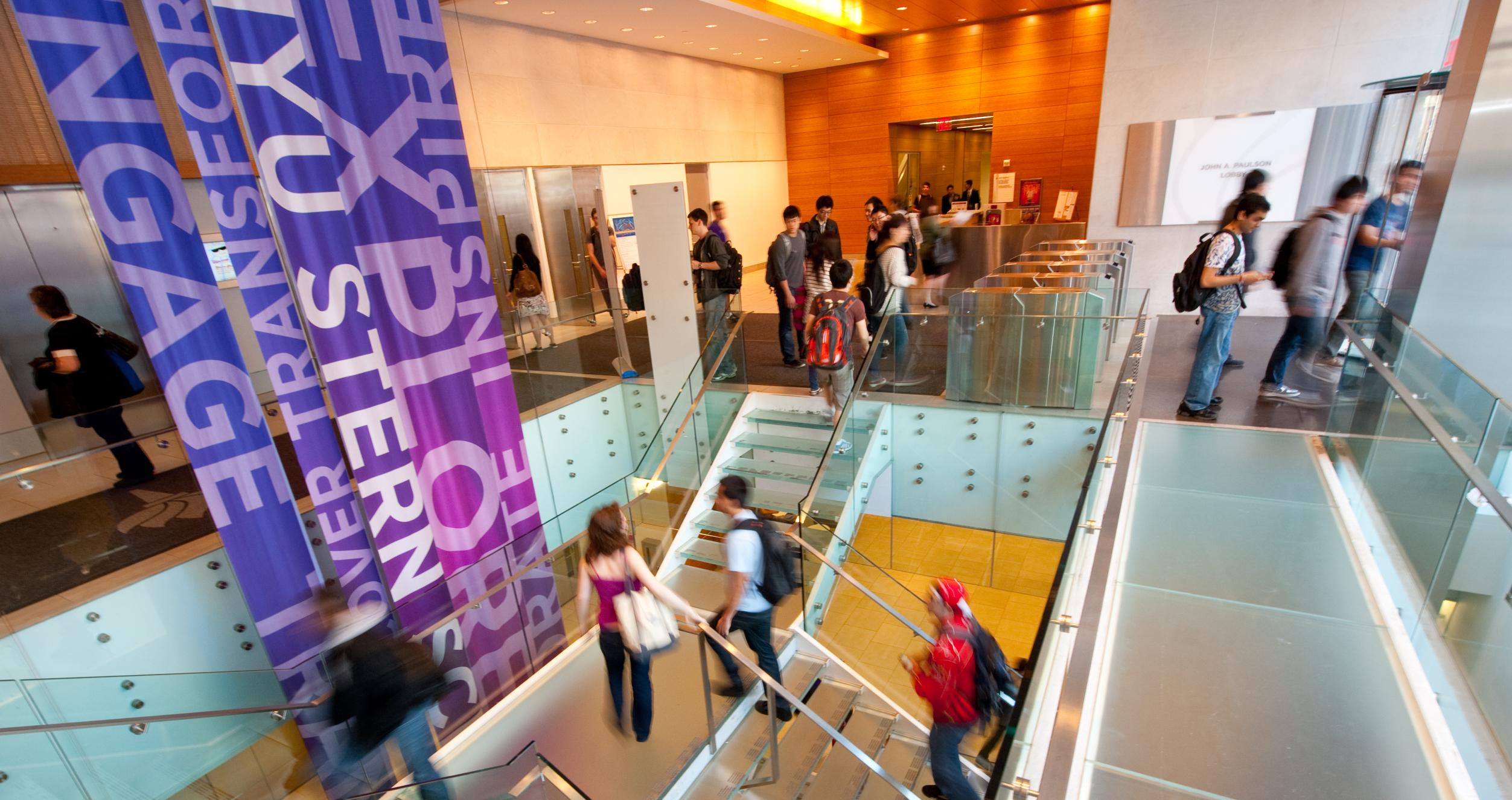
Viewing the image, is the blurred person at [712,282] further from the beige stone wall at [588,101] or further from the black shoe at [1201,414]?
the black shoe at [1201,414]

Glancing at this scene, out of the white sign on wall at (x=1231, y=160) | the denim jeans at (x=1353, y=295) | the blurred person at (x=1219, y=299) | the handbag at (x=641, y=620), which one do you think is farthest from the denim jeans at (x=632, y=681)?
the white sign on wall at (x=1231, y=160)

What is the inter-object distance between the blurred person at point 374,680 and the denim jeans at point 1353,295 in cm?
669

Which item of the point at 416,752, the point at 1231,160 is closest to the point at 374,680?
the point at 416,752

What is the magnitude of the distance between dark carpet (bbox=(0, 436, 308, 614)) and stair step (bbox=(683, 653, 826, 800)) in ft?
11.9

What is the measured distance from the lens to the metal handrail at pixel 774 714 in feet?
10.9

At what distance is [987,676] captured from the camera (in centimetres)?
293

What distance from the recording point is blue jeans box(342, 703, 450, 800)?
3262 mm

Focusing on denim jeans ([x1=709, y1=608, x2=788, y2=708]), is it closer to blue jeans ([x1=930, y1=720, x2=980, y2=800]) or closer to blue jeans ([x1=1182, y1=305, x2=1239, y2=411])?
blue jeans ([x1=930, y1=720, x2=980, y2=800])

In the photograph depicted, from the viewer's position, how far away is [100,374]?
4953 mm

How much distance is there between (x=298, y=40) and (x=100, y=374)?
10.1ft

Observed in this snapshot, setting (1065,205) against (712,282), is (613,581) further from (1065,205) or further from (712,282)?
(1065,205)

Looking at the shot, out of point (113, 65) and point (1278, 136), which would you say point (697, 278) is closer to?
point (113, 65)

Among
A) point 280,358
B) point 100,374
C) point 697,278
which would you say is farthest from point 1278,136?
point 100,374

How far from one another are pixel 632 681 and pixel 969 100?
14.5 meters
